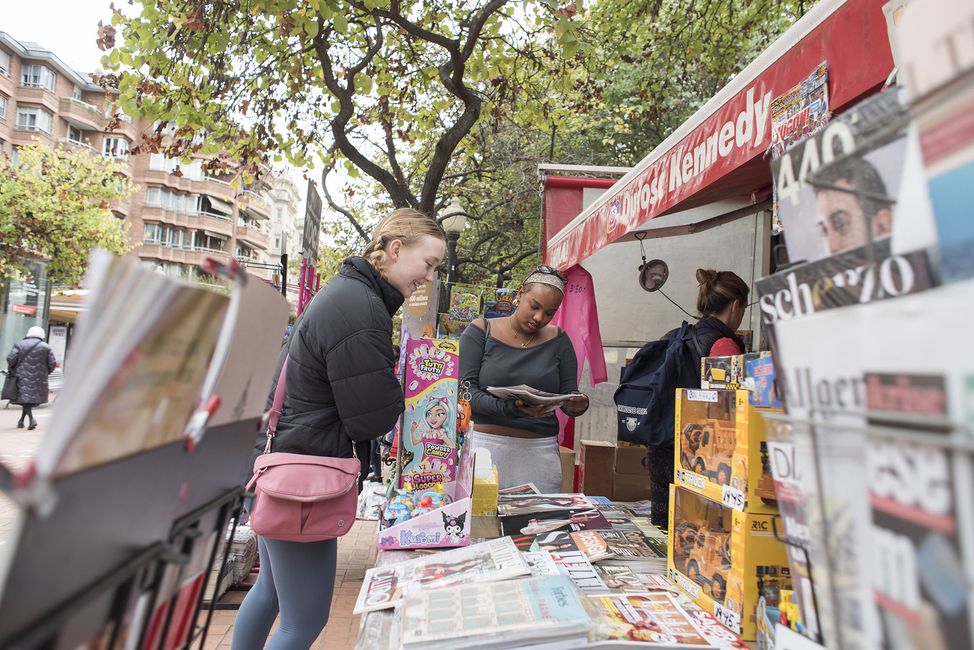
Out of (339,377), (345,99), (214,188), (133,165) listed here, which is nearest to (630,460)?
(339,377)

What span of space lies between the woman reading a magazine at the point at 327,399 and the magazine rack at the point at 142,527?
1.00 meters


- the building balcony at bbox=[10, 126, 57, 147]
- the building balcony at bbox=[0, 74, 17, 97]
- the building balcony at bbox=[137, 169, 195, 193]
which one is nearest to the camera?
the building balcony at bbox=[0, 74, 17, 97]

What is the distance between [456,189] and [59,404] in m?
13.1

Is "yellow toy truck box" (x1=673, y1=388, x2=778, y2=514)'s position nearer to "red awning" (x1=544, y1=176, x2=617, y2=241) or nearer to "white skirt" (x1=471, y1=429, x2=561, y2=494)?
"white skirt" (x1=471, y1=429, x2=561, y2=494)

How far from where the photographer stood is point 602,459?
4133 mm

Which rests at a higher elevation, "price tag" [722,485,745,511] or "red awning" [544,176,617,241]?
"red awning" [544,176,617,241]

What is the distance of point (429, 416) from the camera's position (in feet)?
7.47

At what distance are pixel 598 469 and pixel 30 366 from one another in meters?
10.6

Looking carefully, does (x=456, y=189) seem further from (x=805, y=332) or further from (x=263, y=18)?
(x=805, y=332)

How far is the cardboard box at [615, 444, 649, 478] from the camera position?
160 inches

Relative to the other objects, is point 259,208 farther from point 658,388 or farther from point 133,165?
point 658,388

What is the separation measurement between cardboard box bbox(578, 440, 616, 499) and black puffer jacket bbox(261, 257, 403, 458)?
2328mm

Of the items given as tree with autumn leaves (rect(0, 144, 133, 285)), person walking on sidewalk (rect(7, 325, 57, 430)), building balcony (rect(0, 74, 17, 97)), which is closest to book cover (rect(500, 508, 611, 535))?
person walking on sidewalk (rect(7, 325, 57, 430))

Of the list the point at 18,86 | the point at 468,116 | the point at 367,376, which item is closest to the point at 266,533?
the point at 367,376
